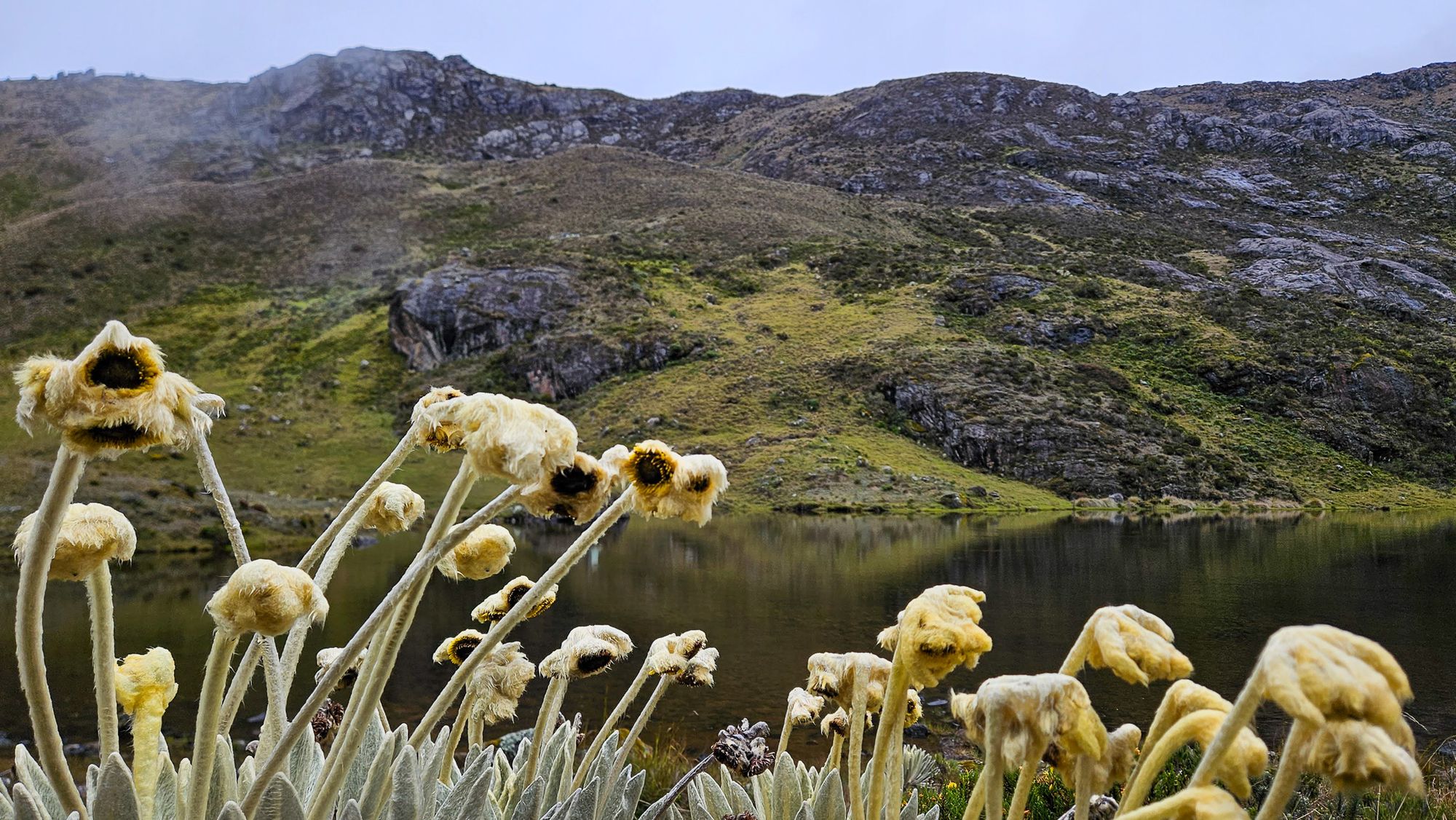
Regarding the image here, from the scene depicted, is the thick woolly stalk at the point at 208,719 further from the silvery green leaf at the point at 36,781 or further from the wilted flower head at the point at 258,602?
the silvery green leaf at the point at 36,781

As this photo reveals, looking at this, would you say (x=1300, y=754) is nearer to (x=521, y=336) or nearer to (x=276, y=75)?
(x=521, y=336)

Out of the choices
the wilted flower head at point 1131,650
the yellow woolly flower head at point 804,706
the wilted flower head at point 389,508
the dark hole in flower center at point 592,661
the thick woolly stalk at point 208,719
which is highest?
the wilted flower head at point 389,508

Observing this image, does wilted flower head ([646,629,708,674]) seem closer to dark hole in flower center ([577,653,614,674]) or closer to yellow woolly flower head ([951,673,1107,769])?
dark hole in flower center ([577,653,614,674])

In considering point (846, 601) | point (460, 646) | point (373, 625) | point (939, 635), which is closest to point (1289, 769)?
point (939, 635)

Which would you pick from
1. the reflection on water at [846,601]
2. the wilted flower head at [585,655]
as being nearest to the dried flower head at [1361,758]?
the wilted flower head at [585,655]

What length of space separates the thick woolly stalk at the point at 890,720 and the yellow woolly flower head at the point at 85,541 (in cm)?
89

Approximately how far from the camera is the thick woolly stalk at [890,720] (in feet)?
3.66

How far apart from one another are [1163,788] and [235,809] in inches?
159

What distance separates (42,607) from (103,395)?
226 millimetres

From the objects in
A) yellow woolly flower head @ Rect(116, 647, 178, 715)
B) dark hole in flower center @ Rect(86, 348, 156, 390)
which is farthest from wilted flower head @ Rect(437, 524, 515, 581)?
dark hole in flower center @ Rect(86, 348, 156, 390)

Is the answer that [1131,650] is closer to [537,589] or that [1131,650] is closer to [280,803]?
[537,589]

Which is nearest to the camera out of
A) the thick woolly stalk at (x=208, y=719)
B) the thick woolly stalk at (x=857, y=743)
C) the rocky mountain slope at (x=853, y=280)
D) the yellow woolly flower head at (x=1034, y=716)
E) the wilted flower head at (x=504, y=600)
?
the yellow woolly flower head at (x=1034, y=716)

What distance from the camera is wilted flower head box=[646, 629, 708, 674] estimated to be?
184 cm

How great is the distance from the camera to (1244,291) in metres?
58.4
